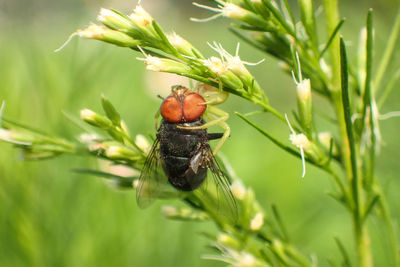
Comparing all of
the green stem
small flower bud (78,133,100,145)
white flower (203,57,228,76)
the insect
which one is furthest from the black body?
the green stem

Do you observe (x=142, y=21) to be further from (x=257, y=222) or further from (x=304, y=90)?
(x=257, y=222)

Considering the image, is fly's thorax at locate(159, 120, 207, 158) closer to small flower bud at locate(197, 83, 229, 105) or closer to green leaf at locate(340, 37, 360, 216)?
small flower bud at locate(197, 83, 229, 105)

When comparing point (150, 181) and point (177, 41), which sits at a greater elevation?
point (177, 41)

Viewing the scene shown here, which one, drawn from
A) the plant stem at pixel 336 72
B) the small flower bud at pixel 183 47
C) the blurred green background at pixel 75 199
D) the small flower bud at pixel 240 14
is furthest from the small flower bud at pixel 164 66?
the blurred green background at pixel 75 199

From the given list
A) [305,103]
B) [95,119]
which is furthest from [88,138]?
[305,103]

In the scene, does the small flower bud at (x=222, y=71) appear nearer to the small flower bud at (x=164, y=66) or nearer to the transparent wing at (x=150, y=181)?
the small flower bud at (x=164, y=66)
